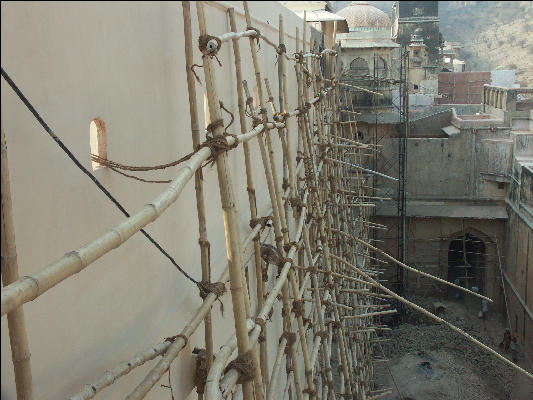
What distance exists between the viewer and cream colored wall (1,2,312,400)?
194cm

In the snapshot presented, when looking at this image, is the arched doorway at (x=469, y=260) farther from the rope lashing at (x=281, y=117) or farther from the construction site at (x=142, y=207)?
the rope lashing at (x=281, y=117)

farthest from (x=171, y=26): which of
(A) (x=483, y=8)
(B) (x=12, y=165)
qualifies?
(A) (x=483, y=8)

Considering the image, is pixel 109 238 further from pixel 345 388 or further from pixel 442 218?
pixel 442 218

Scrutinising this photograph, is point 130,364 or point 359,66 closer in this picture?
point 130,364

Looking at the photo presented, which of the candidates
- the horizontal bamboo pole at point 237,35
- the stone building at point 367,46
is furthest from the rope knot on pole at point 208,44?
the stone building at point 367,46

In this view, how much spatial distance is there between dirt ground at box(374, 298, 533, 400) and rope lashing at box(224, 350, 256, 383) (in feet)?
24.3

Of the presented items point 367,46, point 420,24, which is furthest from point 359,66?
point 420,24

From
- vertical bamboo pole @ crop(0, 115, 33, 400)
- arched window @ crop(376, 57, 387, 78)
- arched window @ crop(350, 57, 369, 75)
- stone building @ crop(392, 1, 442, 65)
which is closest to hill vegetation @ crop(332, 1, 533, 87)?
stone building @ crop(392, 1, 442, 65)

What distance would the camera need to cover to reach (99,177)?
2.40 meters

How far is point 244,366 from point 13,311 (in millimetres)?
1376

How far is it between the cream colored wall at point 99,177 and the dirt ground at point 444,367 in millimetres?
7654

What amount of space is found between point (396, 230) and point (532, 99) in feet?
16.1

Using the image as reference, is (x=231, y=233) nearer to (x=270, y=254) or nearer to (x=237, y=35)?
(x=237, y=35)

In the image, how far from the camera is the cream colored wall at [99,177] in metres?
1.94
